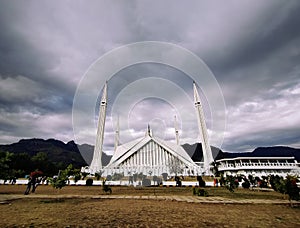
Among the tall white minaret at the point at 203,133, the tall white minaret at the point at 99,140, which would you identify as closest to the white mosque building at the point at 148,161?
the tall white minaret at the point at 99,140

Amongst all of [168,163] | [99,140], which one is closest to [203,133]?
[168,163]

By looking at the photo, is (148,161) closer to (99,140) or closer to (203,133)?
(99,140)

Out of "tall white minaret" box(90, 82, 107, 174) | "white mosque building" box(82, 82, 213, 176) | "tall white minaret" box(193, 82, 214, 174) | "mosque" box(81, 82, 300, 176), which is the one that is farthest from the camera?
"tall white minaret" box(193, 82, 214, 174)

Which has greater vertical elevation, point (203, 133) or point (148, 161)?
point (203, 133)

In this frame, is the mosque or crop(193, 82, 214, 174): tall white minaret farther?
crop(193, 82, 214, 174): tall white minaret

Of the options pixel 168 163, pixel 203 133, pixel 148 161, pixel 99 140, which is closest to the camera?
pixel 168 163

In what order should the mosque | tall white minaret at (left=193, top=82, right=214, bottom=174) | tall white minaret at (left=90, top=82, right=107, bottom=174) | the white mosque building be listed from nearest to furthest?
the mosque
the white mosque building
tall white minaret at (left=90, top=82, right=107, bottom=174)
tall white minaret at (left=193, top=82, right=214, bottom=174)

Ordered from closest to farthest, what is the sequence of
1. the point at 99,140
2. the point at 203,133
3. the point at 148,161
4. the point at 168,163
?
the point at 168,163 < the point at 148,161 < the point at 99,140 < the point at 203,133

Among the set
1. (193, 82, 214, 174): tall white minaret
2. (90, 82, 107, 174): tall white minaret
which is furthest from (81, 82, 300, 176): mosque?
(193, 82, 214, 174): tall white minaret

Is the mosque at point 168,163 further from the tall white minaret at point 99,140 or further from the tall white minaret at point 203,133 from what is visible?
the tall white minaret at point 203,133

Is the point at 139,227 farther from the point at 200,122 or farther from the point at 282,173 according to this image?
the point at 200,122

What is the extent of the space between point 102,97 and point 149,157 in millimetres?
31011

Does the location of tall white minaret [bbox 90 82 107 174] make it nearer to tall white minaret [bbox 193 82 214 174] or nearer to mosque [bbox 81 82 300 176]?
mosque [bbox 81 82 300 176]

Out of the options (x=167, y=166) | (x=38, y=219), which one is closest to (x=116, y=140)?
(x=167, y=166)
